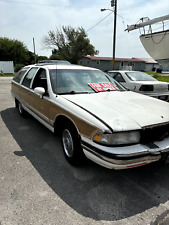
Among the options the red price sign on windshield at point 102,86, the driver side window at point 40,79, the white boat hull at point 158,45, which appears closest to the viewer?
the red price sign on windshield at point 102,86

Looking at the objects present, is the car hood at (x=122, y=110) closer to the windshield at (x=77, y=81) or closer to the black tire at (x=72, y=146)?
the windshield at (x=77, y=81)

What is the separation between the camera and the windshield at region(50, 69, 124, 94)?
2999 millimetres

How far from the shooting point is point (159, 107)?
2535 millimetres

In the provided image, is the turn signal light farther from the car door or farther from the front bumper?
the front bumper

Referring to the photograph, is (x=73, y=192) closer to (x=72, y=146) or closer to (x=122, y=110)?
(x=72, y=146)

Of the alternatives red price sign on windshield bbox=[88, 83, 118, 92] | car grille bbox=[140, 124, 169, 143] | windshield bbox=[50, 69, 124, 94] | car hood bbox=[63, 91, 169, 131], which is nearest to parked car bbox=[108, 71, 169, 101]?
windshield bbox=[50, 69, 124, 94]

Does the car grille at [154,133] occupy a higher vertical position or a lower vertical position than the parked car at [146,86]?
lower

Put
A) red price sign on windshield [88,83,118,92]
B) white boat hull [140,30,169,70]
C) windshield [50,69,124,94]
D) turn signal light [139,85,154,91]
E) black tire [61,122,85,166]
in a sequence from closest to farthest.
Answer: black tire [61,122,85,166], windshield [50,69,124,94], red price sign on windshield [88,83,118,92], turn signal light [139,85,154,91], white boat hull [140,30,169,70]

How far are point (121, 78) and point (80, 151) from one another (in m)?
5.01

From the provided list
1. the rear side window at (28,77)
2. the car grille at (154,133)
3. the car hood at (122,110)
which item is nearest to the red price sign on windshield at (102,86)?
the car hood at (122,110)

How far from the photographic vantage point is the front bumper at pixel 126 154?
6.11ft

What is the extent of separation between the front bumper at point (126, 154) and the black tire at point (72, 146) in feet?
1.32

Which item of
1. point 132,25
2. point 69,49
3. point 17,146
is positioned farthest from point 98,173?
point 69,49

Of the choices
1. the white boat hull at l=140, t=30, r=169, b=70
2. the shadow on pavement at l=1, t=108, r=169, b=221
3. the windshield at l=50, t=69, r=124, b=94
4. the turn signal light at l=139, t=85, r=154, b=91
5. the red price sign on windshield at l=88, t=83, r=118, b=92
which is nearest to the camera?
the shadow on pavement at l=1, t=108, r=169, b=221
